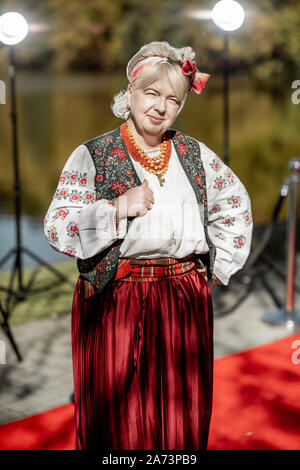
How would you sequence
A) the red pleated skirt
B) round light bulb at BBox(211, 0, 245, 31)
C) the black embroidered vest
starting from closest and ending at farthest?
1. the black embroidered vest
2. the red pleated skirt
3. round light bulb at BBox(211, 0, 245, 31)

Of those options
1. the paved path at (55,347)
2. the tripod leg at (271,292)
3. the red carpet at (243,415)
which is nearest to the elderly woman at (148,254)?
the red carpet at (243,415)

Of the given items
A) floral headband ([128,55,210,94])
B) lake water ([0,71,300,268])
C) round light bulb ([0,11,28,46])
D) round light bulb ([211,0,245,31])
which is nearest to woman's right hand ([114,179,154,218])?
floral headband ([128,55,210,94])

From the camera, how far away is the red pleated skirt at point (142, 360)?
2.46m

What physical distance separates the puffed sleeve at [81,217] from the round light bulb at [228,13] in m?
2.08

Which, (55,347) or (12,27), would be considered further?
(55,347)

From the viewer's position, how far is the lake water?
11.1 m

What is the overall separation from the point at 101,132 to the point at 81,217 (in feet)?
63.1

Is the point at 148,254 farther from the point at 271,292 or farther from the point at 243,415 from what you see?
the point at 271,292

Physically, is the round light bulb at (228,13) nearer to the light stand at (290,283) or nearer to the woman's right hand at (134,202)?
the light stand at (290,283)

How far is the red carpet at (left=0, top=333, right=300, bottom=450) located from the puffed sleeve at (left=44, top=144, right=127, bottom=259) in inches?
55.0

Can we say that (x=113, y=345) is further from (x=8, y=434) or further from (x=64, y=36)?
(x=64, y=36)

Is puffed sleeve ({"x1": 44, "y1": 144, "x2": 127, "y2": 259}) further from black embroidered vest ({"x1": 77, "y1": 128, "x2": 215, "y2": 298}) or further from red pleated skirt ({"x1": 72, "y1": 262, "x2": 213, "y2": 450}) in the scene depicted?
red pleated skirt ({"x1": 72, "y1": 262, "x2": 213, "y2": 450})

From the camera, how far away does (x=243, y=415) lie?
3.64 metres

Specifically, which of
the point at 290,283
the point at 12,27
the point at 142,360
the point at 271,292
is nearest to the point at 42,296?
the point at 271,292
